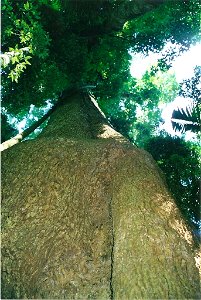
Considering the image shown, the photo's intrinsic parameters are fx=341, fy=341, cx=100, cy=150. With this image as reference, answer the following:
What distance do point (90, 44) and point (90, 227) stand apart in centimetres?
854

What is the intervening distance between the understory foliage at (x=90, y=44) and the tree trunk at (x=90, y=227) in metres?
1.98

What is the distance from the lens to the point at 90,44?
11.6m

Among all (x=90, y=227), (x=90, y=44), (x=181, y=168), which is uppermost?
(x=90, y=44)

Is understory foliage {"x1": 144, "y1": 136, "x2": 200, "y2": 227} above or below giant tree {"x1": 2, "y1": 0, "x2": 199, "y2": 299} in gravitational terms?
above

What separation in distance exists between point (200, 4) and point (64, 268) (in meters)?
11.5

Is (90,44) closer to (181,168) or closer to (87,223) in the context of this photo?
(181,168)

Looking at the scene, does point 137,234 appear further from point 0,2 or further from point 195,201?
point 195,201

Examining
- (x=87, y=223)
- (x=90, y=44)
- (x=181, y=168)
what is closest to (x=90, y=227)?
(x=87, y=223)

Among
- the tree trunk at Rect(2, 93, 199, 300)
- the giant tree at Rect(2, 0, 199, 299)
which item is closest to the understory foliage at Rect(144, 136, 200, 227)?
the giant tree at Rect(2, 0, 199, 299)

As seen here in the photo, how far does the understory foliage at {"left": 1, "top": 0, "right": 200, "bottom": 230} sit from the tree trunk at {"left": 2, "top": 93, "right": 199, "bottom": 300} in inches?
78.0

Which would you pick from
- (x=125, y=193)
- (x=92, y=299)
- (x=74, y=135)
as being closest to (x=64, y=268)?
(x=92, y=299)

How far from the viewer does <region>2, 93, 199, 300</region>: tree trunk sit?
356 centimetres

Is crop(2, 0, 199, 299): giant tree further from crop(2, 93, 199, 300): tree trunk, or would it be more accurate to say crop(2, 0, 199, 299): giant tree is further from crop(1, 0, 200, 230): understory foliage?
crop(1, 0, 200, 230): understory foliage

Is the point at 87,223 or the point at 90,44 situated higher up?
the point at 90,44
